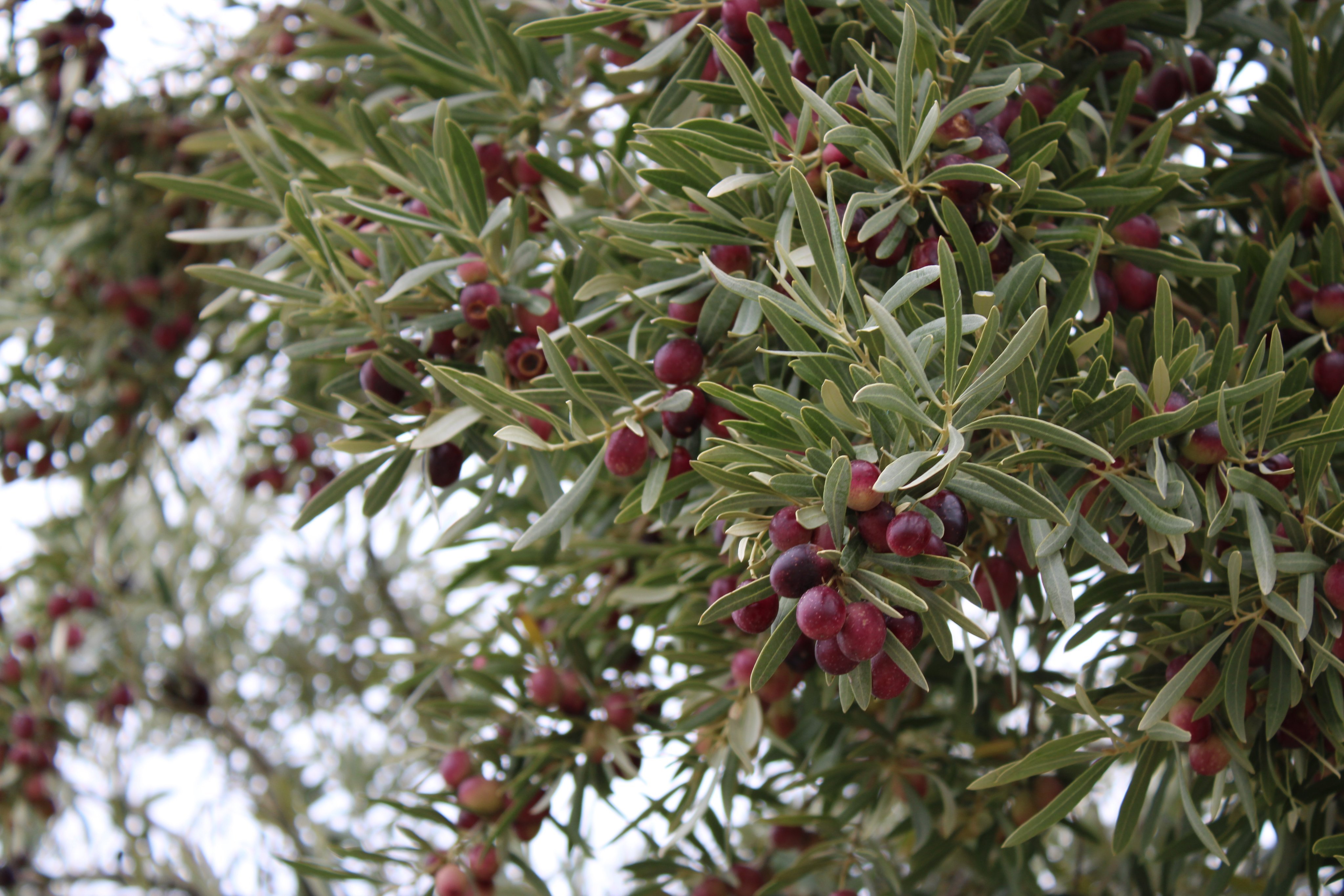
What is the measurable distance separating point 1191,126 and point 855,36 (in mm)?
543

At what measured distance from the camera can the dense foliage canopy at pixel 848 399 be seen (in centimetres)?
80

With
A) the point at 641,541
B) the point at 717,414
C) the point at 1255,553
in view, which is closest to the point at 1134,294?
the point at 1255,553

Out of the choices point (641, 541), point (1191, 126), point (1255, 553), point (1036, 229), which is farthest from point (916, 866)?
point (1191, 126)

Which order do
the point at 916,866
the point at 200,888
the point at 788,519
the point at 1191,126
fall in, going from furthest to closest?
the point at 200,888 → the point at 916,866 → the point at 1191,126 → the point at 788,519

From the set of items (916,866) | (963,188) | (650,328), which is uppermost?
(650,328)

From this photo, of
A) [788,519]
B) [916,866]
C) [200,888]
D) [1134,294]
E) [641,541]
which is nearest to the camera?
[788,519]

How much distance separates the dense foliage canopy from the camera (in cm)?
80

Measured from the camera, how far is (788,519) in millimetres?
782

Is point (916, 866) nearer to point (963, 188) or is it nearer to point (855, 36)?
point (963, 188)

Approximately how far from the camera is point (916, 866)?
4.71 feet

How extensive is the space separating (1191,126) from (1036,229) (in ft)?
1.75

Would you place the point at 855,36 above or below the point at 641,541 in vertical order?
above

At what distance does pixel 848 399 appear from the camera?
33.3 inches

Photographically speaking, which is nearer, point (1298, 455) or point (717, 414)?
point (1298, 455)
